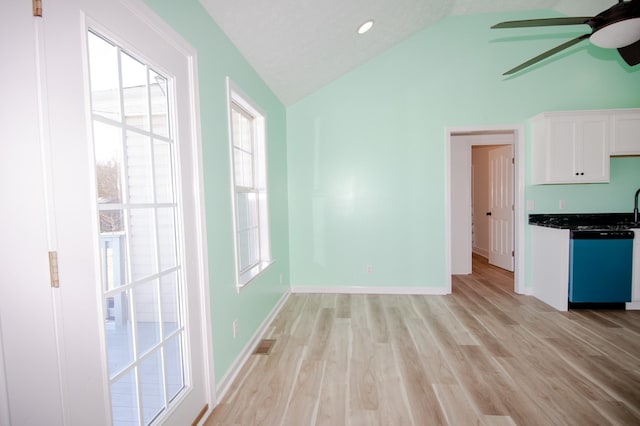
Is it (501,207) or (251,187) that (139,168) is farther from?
(501,207)

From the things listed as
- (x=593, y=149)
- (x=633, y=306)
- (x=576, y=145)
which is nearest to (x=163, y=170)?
(x=576, y=145)

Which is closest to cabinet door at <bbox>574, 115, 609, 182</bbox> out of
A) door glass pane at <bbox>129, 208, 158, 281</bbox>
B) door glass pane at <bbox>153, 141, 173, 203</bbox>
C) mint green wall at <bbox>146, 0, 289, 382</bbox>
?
mint green wall at <bbox>146, 0, 289, 382</bbox>

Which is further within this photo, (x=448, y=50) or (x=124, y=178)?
(x=448, y=50)

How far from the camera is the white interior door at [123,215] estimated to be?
98 cm

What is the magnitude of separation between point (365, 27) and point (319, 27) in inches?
29.0

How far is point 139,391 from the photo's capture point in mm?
1290

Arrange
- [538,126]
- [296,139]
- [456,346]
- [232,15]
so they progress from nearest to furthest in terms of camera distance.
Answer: [232,15] < [456,346] < [538,126] < [296,139]

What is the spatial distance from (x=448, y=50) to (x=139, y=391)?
15.2ft

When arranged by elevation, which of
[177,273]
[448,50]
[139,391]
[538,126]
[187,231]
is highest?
[448,50]

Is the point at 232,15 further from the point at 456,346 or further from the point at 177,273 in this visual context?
the point at 456,346

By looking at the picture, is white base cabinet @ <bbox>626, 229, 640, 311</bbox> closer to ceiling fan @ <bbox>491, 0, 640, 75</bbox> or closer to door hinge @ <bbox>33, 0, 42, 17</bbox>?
ceiling fan @ <bbox>491, 0, 640, 75</bbox>

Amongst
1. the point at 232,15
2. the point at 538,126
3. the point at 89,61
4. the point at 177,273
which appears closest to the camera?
the point at 89,61

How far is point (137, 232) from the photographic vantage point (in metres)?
1.37

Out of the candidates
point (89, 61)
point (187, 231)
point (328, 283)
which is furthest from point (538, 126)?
point (89, 61)
